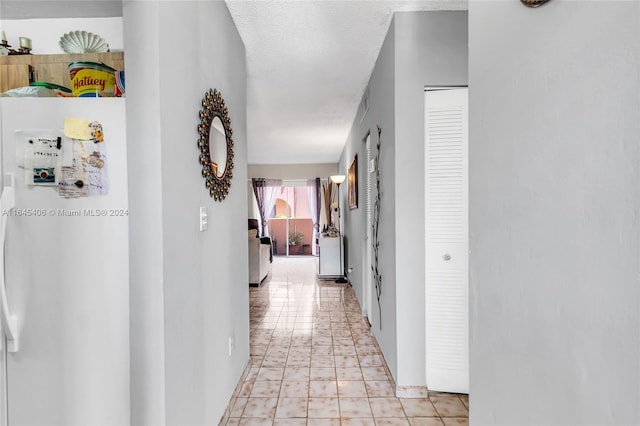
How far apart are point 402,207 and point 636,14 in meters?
1.72

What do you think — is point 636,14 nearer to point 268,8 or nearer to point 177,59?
point 177,59

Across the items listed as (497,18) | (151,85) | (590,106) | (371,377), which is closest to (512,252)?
(590,106)

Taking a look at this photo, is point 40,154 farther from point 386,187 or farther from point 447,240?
point 447,240

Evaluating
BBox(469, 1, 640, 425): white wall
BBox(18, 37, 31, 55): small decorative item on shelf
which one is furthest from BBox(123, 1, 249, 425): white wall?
BBox(469, 1, 640, 425): white wall

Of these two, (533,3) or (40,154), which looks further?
(40,154)

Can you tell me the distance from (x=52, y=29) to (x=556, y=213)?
240cm

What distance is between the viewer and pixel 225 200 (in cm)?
198

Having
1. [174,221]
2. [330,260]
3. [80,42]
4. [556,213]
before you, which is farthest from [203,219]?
[330,260]

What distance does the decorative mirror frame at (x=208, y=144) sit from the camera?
1.58 m

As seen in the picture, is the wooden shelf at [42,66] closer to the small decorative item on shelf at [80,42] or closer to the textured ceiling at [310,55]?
the small decorative item on shelf at [80,42]

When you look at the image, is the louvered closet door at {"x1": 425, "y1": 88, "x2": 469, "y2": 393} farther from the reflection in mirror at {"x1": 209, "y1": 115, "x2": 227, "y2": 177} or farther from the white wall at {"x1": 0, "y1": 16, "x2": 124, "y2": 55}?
the white wall at {"x1": 0, "y1": 16, "x2": 124, "y2": 55}

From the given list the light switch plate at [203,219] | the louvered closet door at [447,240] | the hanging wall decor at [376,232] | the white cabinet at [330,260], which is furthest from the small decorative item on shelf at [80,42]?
the white cabinet at [330,260]

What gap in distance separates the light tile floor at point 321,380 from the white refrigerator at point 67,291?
100cm

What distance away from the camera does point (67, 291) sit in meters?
1.18
